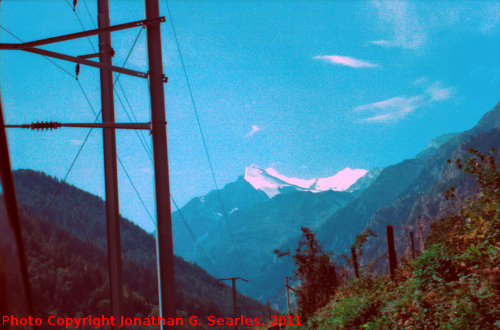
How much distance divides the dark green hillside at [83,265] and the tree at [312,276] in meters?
16.6

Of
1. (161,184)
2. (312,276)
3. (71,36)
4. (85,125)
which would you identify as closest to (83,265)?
(312,276)

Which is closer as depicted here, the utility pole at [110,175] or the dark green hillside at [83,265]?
the utility pole at [110,175]

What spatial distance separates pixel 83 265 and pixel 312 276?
69858 millimetres

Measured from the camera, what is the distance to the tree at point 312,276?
55.9ft

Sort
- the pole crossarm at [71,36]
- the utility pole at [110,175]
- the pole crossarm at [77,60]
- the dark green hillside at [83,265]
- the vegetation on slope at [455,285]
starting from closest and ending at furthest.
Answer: the vegetation on slope at [455,285], the pole crossarm at [71,36], the pole crossarm at [77,60], the utility pole at [110,175], the dark green hillside at [83,265]

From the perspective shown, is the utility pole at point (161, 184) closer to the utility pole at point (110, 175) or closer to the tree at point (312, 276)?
the utility pole at point (110, 175)

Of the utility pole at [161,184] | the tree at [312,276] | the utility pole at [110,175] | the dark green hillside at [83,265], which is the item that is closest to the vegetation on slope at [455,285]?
the utility pole at [161,184]


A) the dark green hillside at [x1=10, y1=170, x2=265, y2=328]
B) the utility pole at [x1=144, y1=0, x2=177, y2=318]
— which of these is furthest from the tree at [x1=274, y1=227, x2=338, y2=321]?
the dark green hillside at [x1=10, y1=170, x2=265, y2=328]

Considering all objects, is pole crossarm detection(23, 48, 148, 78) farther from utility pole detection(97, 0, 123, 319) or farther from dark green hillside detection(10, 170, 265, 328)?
dark green hillside detection(10, 170, 265, 328)

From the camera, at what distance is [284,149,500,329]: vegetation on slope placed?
6.81m

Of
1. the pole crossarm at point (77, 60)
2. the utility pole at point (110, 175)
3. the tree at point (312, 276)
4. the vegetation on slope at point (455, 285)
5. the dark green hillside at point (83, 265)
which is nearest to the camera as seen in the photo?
the vegetation on slope at point (455, 285)

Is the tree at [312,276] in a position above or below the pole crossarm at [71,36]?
below

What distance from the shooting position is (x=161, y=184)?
23.3 feet

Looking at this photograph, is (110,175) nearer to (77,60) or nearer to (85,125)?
(85,125)
